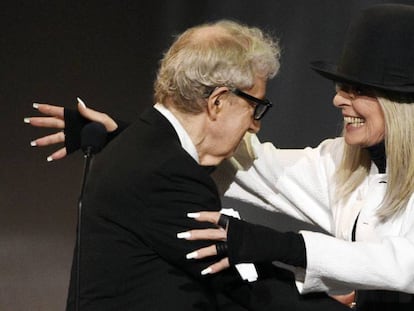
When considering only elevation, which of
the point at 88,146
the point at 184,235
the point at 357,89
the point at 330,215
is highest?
the point at 357,89

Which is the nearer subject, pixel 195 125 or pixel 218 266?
pixel 218 266

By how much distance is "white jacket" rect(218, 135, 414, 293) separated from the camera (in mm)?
2055

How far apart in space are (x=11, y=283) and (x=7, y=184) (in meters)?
0.31

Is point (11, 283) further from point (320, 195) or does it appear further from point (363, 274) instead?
point (363, 274)

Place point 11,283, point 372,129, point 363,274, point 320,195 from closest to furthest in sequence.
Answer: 1. point 363,274
2. point 372,129
3. point 320,195
4. point 11,283

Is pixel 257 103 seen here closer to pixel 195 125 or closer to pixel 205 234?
pixel 195 125

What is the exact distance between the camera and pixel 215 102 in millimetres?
2115

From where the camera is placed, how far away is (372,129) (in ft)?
7.24

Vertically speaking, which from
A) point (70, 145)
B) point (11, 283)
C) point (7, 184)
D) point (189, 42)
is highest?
point (189, 42)

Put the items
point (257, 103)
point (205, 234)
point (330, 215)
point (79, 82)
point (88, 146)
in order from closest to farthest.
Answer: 1. point (205, 234)
2. point (88, 146)
3. point (257, 103)
4. point (330, 215)
5. point (79, 82)

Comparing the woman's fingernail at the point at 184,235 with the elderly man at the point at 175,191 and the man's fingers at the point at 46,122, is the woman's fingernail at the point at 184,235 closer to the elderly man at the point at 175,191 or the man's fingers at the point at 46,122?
the elderly man at the point at 175,191

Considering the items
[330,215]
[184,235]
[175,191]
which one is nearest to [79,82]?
[330,215]

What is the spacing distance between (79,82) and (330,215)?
1338mm

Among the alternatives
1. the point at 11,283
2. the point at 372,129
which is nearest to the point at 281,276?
the point at 372,129
